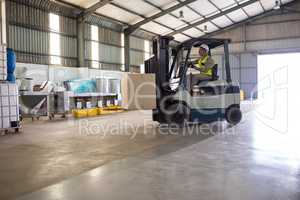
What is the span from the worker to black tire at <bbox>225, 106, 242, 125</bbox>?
1.22 metres

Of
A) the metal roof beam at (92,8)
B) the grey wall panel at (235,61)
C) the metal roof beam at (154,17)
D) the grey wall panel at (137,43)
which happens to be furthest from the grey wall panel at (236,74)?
the metal roof beam at (92,8)

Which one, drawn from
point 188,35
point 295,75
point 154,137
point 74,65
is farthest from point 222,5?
point 154,137

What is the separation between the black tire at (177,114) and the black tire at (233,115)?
4.44 ft

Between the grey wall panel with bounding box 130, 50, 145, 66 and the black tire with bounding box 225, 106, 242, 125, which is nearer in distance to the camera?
the black tire with bounding box 225, 106, 242, 125

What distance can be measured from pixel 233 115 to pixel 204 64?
1.85 metres

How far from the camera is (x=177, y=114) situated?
8.21 metres

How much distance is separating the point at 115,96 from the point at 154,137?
9908 millimetres

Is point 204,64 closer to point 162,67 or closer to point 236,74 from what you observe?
point 162,67

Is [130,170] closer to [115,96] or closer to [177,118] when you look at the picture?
[177,118]

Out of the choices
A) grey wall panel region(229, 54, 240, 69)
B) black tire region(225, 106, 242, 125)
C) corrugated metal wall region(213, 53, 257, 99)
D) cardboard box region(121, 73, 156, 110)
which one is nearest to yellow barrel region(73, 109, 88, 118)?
cardboard box region(121, 73, 156, 110)

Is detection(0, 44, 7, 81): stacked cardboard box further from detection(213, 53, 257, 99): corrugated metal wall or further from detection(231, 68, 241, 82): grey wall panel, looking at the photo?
detection(231, 68, 241, 82): grey wall panel

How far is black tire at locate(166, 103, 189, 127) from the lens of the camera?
8.11 m

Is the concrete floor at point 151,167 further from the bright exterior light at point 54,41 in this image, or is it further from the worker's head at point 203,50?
the bright exterior light at point 54,41

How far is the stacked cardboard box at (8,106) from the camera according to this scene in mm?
7691
